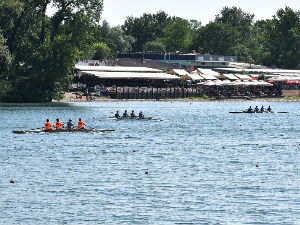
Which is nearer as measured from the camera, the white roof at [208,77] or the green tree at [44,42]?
the green tree at [44,42]

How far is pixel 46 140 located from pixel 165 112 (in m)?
49.2

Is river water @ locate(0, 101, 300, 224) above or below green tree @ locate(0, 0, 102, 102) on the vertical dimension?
below

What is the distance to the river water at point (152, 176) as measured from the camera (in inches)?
1610

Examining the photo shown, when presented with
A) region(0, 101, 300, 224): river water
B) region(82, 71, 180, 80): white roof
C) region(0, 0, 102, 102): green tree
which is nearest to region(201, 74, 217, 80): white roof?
region(82, 71, 180, 80): white roof

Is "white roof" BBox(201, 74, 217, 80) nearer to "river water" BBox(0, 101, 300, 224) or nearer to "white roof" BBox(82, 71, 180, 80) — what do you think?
"white roof" BBox(82, 71, 180, 80)

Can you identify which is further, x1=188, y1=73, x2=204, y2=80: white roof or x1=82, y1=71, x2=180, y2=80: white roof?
x1=188, y1=73, x2=204, y2=80: white roof

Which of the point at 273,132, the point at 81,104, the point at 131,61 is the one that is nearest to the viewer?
the point at 273,132

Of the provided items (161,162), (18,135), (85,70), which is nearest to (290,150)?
(161,162)

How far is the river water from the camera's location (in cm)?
4091

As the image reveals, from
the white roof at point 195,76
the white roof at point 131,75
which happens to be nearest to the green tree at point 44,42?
the white roof at point 131,75

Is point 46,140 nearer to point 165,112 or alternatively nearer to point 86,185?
point 86,185

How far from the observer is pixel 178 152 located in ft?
220

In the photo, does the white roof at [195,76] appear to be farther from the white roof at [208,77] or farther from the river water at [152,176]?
the river water at [152,176]

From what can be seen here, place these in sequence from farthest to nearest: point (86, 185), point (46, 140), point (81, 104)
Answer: point (81, 104), point (46, 140), point (86, 185)
